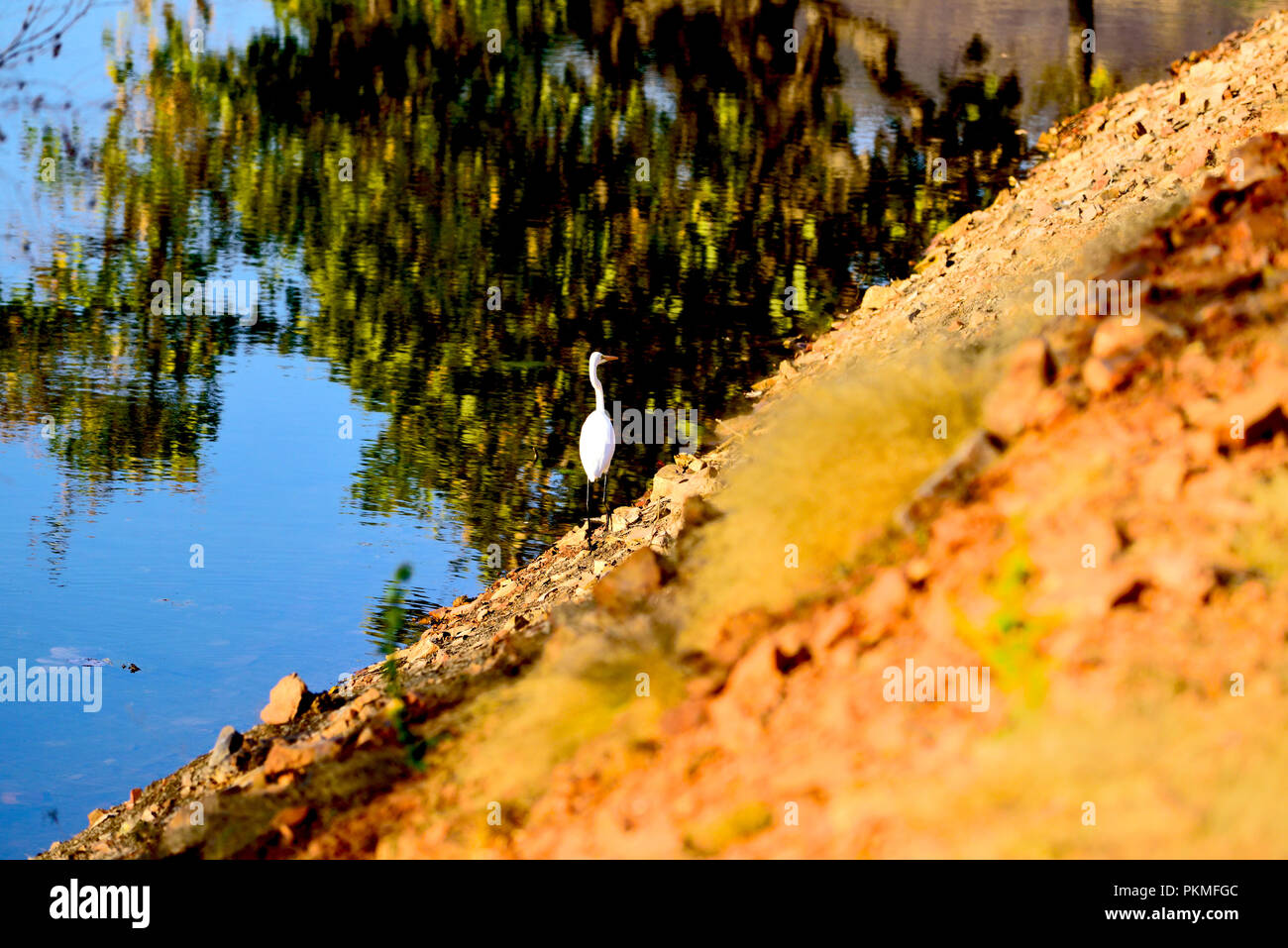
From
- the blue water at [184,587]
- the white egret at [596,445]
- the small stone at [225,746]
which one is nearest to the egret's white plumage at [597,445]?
the white egret at [596,445]

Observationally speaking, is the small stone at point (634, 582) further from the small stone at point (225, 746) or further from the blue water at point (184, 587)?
the blue water at point (184, 587)

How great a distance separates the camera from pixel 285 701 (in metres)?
6.72

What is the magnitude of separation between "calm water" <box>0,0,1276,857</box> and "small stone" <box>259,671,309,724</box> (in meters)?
0.47

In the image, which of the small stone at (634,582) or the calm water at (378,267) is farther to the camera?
the calm water at (378,267)

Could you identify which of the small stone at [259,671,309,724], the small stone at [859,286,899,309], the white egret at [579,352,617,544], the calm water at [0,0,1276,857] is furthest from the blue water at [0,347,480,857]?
the small stone at [859,286,899,309]

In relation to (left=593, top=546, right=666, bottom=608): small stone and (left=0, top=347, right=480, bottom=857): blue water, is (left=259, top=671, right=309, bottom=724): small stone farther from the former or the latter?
(left=593, top=546, right=666, bottom=608): small stone

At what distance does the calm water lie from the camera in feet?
26.7

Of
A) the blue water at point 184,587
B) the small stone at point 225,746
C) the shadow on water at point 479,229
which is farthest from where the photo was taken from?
the shadow on water at point 479,229

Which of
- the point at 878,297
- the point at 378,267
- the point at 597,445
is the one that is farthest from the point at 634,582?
the point at 378,267

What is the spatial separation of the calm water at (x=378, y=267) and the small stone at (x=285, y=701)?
1.53ft

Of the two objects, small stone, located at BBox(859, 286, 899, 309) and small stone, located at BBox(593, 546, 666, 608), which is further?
small stone, located at BBox(859, 286, 899, 309)

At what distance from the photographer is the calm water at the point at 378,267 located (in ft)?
26.7

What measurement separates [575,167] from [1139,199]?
8.70 metres

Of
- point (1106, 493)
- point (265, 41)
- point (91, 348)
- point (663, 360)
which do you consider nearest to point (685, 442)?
point (663, 360)
